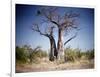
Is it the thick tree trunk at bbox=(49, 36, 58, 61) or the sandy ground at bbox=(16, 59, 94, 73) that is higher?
the thick tree trunk at bbox=(49, 36, 58, 61)

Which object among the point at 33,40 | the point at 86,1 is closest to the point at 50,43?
the point at 33,40

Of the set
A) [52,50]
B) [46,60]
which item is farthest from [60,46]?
[46,60]

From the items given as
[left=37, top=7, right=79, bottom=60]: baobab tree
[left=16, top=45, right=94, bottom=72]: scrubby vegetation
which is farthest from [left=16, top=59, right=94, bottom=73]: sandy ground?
[left=37, top=7, right=79, bottom=60]: baobab tree

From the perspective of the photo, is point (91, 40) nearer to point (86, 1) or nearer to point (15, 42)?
point (86, 1)

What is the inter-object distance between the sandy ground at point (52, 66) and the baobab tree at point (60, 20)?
4.0 inches

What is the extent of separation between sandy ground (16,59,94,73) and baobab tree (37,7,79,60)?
0.10 m

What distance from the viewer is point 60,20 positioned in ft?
7.36

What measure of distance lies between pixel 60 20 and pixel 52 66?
52cm

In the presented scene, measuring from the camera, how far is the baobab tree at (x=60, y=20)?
7.23 feet

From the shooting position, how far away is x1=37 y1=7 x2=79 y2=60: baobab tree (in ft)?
7.23

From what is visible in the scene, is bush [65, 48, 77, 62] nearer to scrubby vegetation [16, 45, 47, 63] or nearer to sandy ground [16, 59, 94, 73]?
sandy ground [16, 59, 94, 73]

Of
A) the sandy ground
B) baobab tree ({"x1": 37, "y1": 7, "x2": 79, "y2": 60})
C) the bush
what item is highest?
baobab tree ({"x1": 37, "y1": 7, "x2": 79, "y2": 60})

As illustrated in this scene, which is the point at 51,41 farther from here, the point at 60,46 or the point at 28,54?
the point at 28,54
